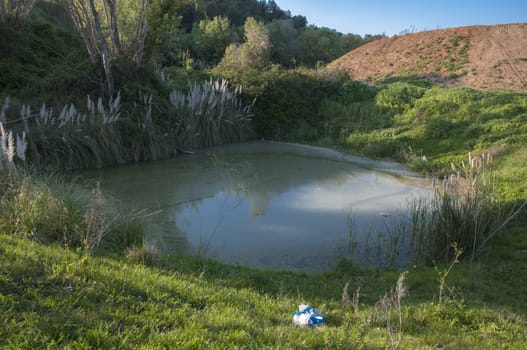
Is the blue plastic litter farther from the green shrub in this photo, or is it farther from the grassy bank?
the green shrub

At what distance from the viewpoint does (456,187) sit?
555 cm

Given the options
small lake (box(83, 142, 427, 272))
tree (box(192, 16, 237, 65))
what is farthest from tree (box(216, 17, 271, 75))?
small lake (box(83, 142, 427, 272))

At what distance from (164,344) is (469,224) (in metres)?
4.00

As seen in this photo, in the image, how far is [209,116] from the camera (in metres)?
13.9

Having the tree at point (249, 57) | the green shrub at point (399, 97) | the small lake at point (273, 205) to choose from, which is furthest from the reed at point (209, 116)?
the green shrub at point (399, 97)

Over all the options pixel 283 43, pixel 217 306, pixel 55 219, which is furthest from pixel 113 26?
pixel 283 43

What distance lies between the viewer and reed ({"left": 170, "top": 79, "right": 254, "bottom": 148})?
42.8ft

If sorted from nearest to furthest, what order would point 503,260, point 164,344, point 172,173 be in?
point 164,344 → point 503,260 → point 172,173

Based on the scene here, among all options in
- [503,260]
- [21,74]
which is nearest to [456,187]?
[503,260]

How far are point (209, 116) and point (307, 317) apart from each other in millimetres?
10956

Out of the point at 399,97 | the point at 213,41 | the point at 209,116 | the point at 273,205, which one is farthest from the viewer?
the point at 213,41

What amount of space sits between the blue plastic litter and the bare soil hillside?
1780 cm

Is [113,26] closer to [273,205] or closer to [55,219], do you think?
[273,205]

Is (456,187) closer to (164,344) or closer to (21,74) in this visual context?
(164,344)
